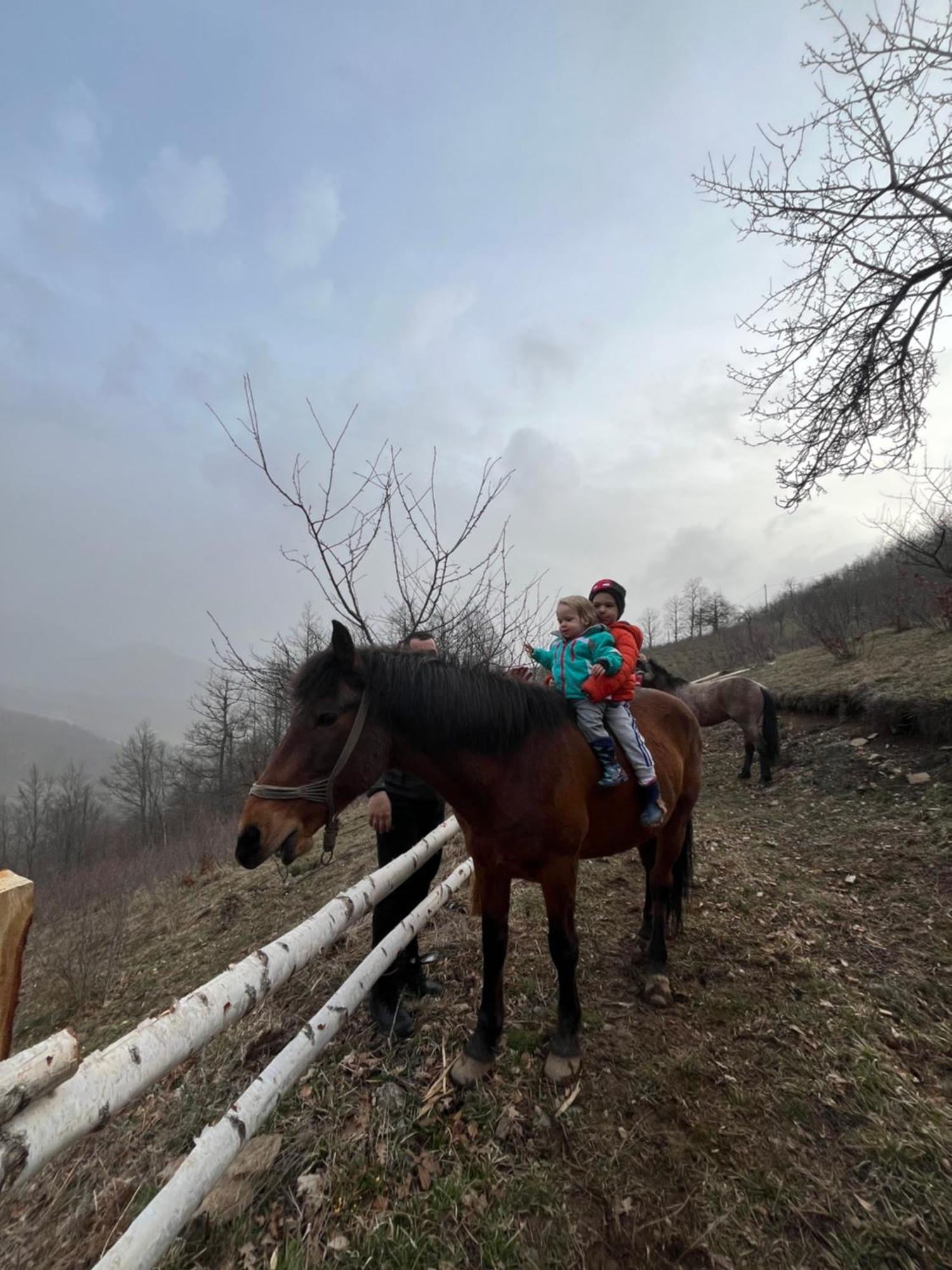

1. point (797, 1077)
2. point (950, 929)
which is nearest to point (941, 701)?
point (950, 929)

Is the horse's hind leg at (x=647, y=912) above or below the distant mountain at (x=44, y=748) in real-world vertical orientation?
below

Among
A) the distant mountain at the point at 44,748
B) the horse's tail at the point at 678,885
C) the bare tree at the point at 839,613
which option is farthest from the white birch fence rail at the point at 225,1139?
the distant mountain at the point at 44,748

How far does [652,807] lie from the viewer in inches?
123

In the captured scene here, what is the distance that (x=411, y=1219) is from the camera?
196 centimetres

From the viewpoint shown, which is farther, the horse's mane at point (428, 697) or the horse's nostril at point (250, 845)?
the horse's mane at point (428, 697)

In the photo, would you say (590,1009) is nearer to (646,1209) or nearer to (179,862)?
(646,1209)

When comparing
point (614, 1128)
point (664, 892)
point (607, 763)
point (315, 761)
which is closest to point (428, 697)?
point (315, 761)

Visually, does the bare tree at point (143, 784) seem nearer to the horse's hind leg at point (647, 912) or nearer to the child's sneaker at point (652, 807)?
Answer: the horse's hind leg at point (647, 912)

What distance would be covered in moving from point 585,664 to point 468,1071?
2.13m

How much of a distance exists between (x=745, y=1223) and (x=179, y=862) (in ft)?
61.5

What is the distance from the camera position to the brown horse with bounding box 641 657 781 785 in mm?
8781

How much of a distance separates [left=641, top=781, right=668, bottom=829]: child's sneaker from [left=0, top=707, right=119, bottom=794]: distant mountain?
5697 inches

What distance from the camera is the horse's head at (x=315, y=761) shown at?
84.0 inches

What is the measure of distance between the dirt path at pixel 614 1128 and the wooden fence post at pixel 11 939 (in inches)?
51.1
